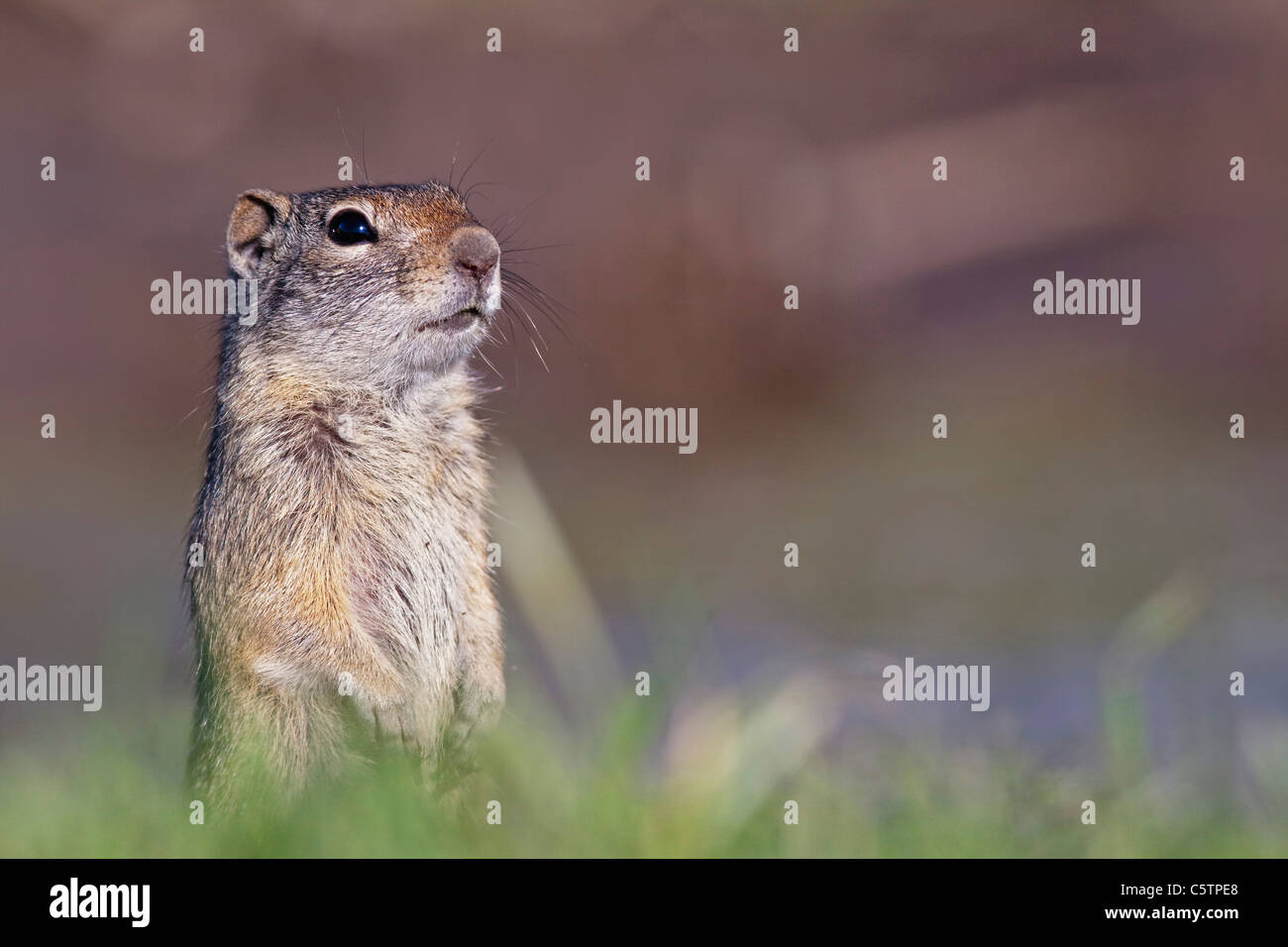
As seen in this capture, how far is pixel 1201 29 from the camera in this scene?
15594 millimetres

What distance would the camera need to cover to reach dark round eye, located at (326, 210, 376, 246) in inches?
279

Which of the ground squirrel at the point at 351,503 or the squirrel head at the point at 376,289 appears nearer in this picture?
the ground squirrel at the point at 351,503

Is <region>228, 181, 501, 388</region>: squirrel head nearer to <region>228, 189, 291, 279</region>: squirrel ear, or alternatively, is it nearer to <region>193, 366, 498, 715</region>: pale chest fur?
<region>228, 189, 291, 279</region>: squirrel ear

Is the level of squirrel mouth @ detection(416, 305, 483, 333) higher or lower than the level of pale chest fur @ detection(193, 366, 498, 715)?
higher

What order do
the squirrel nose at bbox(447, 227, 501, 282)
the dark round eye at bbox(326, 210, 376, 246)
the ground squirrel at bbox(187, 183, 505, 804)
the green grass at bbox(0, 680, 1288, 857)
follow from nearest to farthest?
1. the green grass at bbox(0, 680, 1288, 857)
2. the ground squirrel at bbox(187, 183, 505, 804)
3. the squirrel nose at bbox(447, 227, 501, 282)
4. the dark round eye at bbox(326, 210, 376, 246)

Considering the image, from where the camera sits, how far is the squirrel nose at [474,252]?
6785 millimetres

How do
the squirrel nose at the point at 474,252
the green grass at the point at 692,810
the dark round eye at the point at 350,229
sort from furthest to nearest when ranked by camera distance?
the dark round eye at the point at 350,229, the squirrel nose at the point at 474,252, the green grass at the point at 692,810

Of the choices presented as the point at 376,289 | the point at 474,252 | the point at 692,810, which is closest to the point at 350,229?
the point at 376,289

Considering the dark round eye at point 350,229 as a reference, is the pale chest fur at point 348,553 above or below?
below

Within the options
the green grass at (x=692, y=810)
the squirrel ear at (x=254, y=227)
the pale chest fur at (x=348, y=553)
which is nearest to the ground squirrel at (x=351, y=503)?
the pale chest fur at (x=348, y=553)

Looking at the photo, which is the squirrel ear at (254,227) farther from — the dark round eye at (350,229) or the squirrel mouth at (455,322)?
the squirrel mouth at (455,322)

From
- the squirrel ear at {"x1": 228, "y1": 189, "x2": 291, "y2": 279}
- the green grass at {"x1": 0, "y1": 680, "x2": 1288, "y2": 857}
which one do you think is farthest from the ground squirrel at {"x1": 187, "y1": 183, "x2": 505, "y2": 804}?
the green grass at {"x1": 0, "y1": 680, "x2": 1288, "y2": 857}

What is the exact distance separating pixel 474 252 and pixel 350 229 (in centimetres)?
66

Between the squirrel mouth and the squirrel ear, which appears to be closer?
the squirrel mouth
